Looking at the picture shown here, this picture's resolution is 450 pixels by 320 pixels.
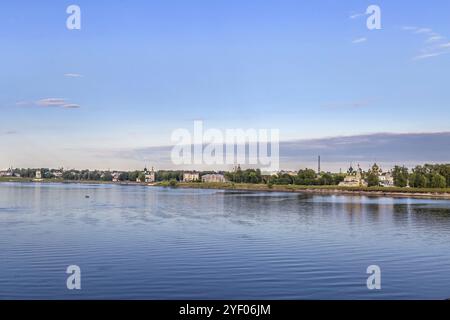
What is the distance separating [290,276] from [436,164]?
7963cm

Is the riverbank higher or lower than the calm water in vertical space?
higher

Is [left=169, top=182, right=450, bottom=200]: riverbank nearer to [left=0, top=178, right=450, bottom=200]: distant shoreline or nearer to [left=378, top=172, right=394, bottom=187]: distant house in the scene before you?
[left=0, top=178, right=450, bottom=200]: distant shoreline

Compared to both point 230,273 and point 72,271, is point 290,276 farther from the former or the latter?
point 72,271

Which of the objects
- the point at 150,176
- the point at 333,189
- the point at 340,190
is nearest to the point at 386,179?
the point at 333,189

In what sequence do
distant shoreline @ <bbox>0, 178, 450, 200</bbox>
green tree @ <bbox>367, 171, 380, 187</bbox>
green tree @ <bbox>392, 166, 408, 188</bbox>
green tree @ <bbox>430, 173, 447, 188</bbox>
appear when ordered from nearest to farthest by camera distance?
distant shoreline @ <bbox>0, 178, 450, 200</bbox> < green tree @ <bbox>430, 173, 447, 188</bbox> < green tree @ <bbox>392, 166, 408, 188</bbox> < green tree @ <bbox>367, 171, 380, 187</bbox>

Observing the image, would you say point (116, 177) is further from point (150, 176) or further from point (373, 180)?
point (373, 180)

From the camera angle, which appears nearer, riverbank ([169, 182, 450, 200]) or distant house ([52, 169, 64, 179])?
riverbank ([169, 182, 450, 200])

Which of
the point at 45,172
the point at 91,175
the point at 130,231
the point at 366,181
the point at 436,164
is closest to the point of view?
the point at 130,231

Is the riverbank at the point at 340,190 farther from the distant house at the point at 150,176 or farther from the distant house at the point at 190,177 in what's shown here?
the distant house at the point at 150,176

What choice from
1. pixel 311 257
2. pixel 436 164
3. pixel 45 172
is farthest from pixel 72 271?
pixel 45 172

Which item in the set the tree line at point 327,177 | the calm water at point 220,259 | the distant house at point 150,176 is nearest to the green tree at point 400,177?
the tree line at point 327,177

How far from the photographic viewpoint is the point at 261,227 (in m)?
26.1

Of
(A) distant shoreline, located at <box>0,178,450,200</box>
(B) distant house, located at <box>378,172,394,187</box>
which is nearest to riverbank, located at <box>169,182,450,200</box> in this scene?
(A) distant shoreline, located at <box>0,178,450,200</box>
